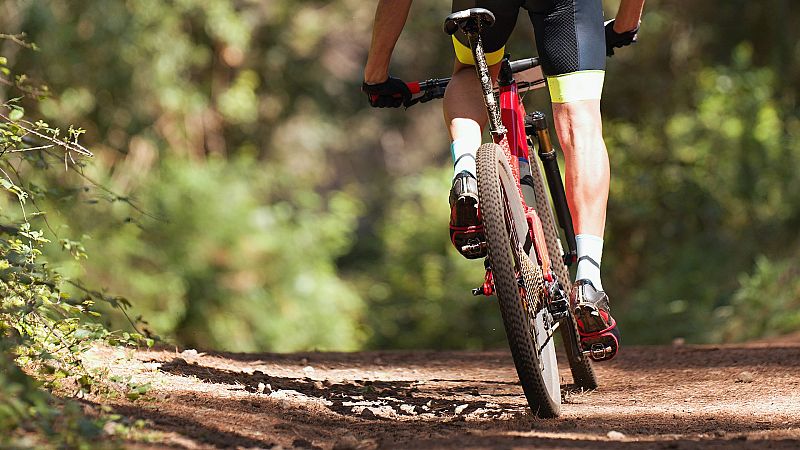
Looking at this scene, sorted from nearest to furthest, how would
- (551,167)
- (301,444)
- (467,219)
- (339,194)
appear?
(301,444)
(467,219)
(551,167)
(339,194)

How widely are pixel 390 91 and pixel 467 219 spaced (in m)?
0.92

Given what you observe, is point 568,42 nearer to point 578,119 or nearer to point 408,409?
point 578,119

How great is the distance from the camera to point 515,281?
3.50m

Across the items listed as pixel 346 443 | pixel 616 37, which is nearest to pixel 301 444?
pixel 346 443

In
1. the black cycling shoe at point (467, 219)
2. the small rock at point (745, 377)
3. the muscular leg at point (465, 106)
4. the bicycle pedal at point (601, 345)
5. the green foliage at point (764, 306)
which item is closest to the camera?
the black cycling shoe at point (467, 219)

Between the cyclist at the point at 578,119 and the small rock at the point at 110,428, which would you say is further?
the cyclist at the point at 578,119

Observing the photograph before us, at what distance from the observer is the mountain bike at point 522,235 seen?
3514 millimetres

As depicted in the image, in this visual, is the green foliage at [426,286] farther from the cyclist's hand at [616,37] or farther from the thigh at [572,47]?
the thigh at [572,47]

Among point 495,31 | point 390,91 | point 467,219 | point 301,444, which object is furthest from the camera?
point 390,91

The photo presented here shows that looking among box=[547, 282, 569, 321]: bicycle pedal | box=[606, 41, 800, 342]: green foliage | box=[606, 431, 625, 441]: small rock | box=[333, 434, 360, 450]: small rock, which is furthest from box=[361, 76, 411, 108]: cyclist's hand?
box=[606, 41, 800, 342]: green foliage

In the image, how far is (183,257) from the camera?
1388 centimetres

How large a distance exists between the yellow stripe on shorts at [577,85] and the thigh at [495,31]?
0.29 meters

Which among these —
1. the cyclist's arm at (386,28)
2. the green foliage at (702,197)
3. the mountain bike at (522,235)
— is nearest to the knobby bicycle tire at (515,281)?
the mountain bike at (522,235)

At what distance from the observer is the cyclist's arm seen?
4.05m
